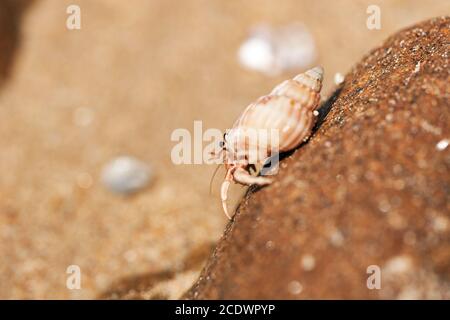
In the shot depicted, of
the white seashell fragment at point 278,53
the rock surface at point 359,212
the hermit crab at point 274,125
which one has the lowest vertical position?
the rock surface at point 359,212

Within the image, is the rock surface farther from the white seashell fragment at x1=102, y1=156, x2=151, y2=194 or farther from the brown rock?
the brown rock

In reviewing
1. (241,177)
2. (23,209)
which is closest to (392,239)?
(241,177)

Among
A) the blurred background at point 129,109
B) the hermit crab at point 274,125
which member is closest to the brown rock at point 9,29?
the blurred background at point 129,109

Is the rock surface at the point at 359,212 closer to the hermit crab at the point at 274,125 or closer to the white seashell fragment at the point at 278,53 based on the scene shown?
the hermit crab at the point at 274,125

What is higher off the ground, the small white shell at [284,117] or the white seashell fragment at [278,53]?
the white seashell fragment at [278,53]

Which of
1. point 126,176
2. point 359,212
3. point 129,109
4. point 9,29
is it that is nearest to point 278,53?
point 129,109

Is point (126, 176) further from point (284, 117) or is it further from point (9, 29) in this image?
point (9, 29)
